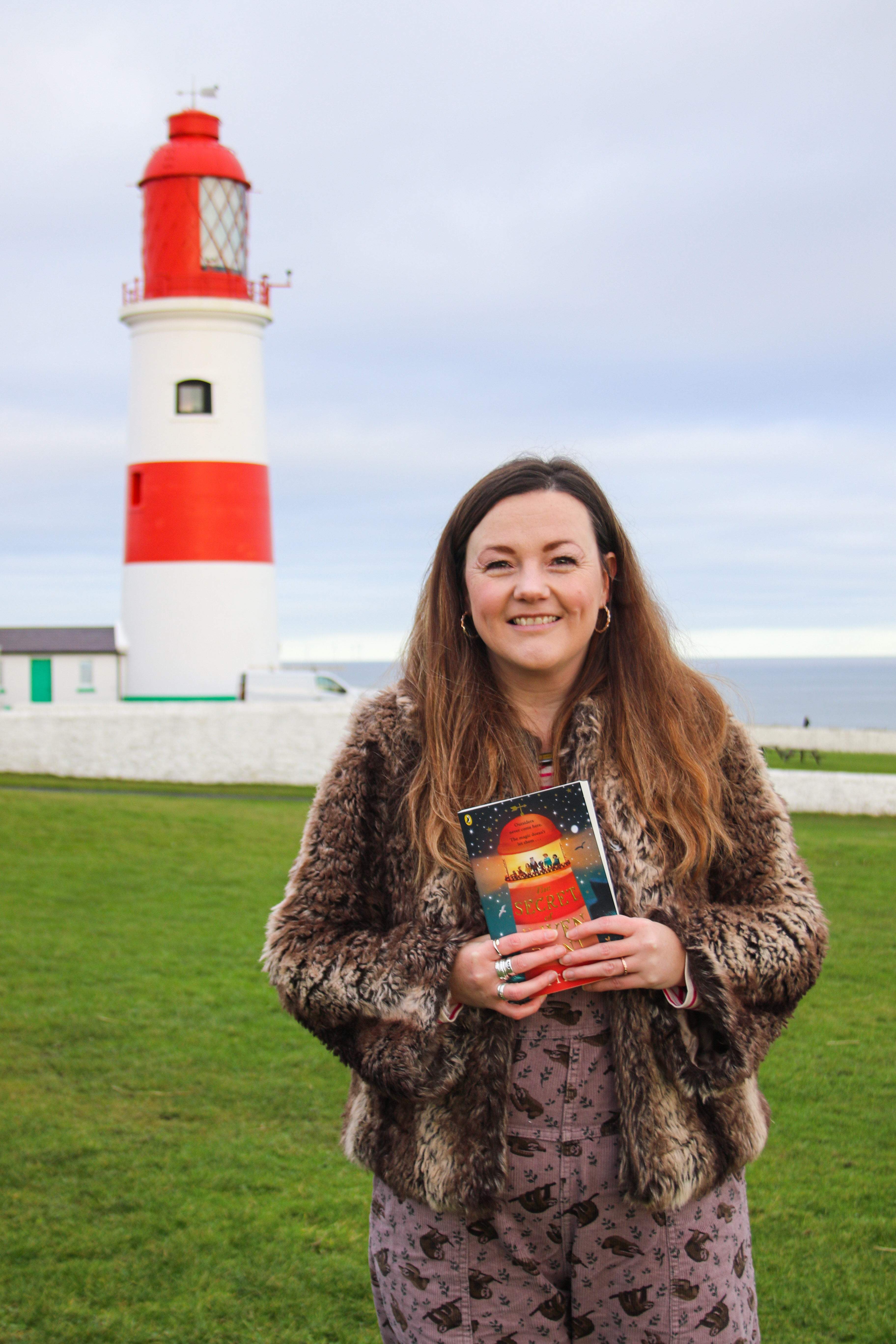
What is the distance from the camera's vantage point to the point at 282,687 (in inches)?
806

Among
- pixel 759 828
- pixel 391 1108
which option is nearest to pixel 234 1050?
pixel 391 1108

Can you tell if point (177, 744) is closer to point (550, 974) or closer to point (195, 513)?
point (195, 513)

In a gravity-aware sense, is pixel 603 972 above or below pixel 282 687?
below

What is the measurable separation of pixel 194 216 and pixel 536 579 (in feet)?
65.6

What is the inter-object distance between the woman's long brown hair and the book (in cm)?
8

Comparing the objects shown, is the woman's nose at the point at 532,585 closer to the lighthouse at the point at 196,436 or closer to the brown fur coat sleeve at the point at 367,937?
the brown fur coat sleeve at the point at 367,937

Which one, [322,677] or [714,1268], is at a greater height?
[322,677]

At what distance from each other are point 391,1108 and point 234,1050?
3807mm

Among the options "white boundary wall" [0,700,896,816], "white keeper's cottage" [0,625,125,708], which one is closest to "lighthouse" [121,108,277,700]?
"white keeper's cottage" [0,625,125,708]

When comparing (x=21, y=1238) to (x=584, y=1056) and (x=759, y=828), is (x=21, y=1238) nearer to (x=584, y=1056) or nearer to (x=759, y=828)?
(x=584, y=1056)

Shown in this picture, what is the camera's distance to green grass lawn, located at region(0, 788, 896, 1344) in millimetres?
3531

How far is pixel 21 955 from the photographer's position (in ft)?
23.4

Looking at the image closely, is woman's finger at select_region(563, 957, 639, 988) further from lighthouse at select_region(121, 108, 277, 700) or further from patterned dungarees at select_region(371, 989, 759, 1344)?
lighthouse at select_region(121, 108, 277, 700)

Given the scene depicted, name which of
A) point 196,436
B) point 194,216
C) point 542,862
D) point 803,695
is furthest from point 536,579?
point 803,695
